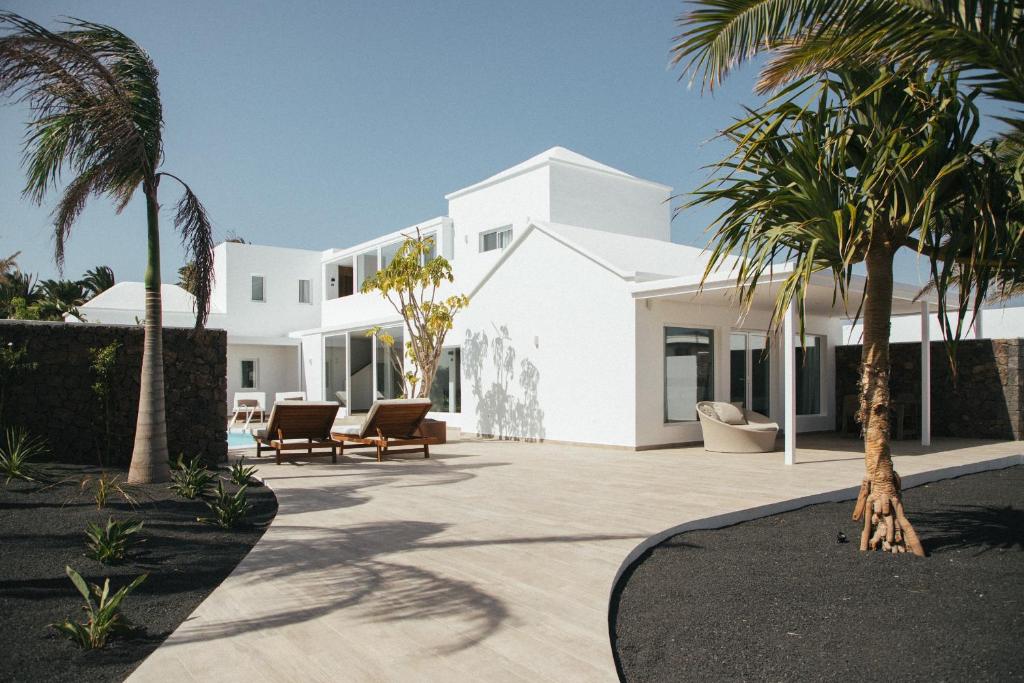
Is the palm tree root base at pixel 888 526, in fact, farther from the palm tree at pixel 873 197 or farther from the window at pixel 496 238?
the window at pixel 496 238

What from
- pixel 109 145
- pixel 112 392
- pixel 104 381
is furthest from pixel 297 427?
pixel 109 145

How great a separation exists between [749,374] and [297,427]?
29.8 ft

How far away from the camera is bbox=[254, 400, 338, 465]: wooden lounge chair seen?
36.3ft

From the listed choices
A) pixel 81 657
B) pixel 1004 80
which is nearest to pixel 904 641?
pixel 1004 80

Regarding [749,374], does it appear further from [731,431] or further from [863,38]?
[863,38]

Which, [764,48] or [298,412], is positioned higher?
[764,48]

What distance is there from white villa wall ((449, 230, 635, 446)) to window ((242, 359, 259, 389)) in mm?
14521

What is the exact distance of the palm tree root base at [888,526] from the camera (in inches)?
205

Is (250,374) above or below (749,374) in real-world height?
below

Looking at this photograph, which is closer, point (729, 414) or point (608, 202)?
point (729, 414)

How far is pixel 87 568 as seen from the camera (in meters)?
4.82

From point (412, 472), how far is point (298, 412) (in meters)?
2.39

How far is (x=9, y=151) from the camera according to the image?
27.0ft

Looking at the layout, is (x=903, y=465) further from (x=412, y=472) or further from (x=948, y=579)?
(x=412, y=472)
